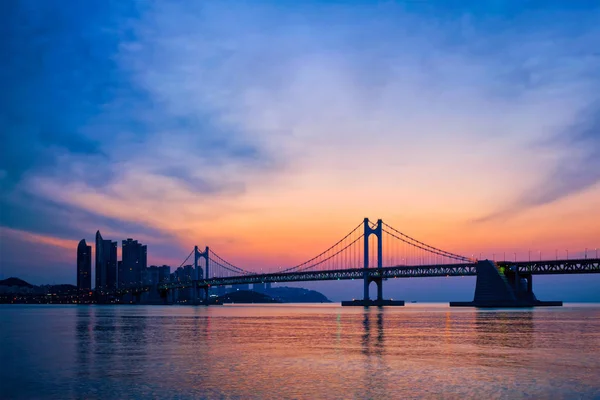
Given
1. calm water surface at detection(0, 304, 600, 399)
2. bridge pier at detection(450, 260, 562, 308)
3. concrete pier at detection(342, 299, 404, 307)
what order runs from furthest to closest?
1. concrete pier at detection(342, 299, 404, 307)
2. bridge pier at detection(450, 260, 562, 308)
3. calm water surface at detection(0, 304, 600, 399)

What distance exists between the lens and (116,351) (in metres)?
30.3

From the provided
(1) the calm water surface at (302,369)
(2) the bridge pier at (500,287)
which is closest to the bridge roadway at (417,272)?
(2) the bridge pier at (500,287)

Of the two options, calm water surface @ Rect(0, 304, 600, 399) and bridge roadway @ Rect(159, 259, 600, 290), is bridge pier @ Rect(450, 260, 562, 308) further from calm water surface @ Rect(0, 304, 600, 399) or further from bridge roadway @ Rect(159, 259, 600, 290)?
calm water surface @ Rect(0, 304, 600, 399)

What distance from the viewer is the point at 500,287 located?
111m

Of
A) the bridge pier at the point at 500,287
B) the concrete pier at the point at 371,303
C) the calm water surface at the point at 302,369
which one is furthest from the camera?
the concrete pier at the point at 371,303

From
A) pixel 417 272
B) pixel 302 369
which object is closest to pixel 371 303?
pixel 417 272

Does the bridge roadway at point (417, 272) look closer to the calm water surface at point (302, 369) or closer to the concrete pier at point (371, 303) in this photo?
the concrete pier at point (371, 303)

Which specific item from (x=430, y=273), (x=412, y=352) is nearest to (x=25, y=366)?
(x=412, y=352)

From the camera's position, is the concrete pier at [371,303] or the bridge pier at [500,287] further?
the concrete pier at [371,303]

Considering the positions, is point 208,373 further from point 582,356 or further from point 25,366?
point 582,356

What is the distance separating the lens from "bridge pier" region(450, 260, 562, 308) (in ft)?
362

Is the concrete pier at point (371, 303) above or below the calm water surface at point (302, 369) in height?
below

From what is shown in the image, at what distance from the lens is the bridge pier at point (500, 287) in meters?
110

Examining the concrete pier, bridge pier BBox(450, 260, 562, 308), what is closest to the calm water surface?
bridge pier BBox(450, 260, 562, 308)
